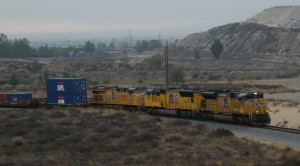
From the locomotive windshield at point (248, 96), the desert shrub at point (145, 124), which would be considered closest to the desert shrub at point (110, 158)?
the desert shrub at point (145, 124)

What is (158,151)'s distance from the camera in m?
26.4

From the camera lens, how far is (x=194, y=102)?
41938mm

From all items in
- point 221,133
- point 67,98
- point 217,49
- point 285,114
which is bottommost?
point 285,114

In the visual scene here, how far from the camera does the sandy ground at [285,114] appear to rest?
127ft

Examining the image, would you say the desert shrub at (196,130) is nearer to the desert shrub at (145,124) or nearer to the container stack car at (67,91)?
the desert shrub at (145,124)

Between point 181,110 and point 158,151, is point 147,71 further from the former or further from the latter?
point 158,151

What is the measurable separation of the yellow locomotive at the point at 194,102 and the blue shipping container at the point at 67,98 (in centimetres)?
165

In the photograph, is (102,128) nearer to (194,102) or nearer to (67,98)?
(194,102)

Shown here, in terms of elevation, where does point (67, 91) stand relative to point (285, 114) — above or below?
above

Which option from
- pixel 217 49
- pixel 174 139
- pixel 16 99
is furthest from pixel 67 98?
pixel 217 49

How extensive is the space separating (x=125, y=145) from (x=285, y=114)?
21.1m

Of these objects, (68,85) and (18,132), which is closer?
(18,132)

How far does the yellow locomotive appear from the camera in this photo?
3697 centimetres

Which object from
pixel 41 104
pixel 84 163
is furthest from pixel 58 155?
pixel 41 104
